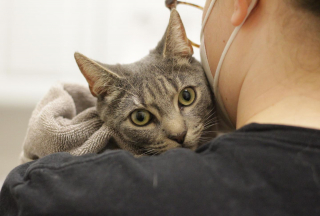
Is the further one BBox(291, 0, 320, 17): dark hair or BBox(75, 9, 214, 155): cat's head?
BBox(75, 9, 214, 155): cat's head

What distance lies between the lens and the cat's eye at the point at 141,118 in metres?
0.97

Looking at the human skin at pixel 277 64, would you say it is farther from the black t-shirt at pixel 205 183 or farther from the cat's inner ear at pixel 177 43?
the cat's inner ear at pixel 177 43

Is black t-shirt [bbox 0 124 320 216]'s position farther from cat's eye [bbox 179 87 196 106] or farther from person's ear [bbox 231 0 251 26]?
cat's eye [bbox 179 87 196 106]

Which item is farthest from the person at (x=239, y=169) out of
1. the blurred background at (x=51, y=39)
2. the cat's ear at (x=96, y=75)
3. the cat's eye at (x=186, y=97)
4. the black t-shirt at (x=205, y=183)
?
the blurred background at (x=51, y=39)

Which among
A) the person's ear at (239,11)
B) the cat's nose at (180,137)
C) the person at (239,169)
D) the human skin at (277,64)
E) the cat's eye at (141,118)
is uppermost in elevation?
the person's ear at (239,11)

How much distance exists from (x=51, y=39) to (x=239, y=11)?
1.87m

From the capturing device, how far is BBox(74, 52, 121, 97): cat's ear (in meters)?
1.00

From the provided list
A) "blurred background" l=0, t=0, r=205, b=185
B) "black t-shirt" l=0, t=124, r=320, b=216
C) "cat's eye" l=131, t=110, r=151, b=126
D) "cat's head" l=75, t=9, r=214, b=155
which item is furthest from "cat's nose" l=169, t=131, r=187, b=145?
"blurred background" l=0, t=0, r=205, b=185

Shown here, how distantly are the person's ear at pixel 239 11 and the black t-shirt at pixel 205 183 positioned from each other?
1.03 feet

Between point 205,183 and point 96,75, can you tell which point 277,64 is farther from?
point 96,75

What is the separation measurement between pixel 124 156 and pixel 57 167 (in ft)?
0.47

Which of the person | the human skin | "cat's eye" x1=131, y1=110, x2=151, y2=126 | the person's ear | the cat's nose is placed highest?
the person's ear

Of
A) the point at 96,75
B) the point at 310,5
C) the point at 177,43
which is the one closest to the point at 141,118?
the point at 96,75

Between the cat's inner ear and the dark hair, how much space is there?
1.55 feet
